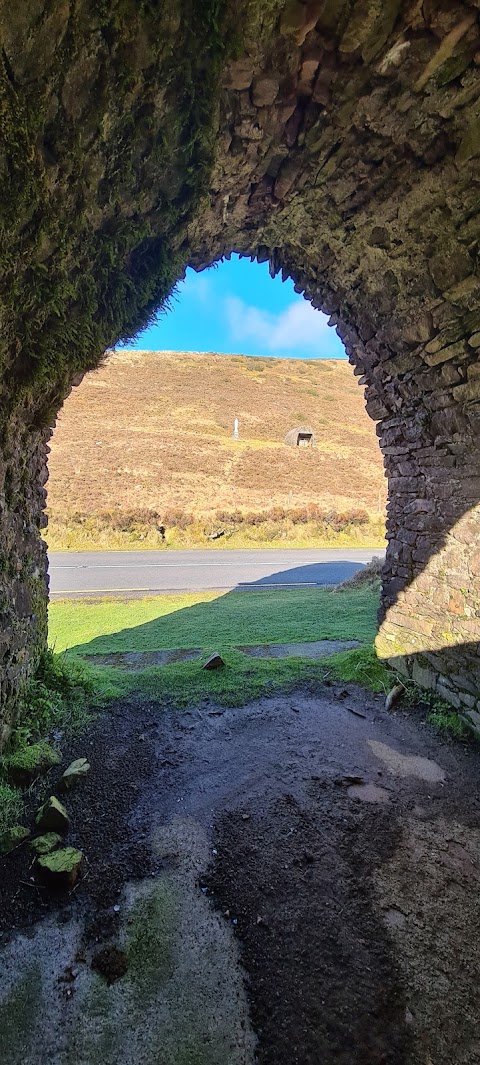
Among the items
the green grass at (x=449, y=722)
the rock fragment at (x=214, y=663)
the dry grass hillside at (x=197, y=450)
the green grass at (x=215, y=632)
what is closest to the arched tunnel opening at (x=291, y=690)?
the green grass at (x=449, y=722)

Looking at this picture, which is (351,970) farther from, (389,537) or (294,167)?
(294,167)

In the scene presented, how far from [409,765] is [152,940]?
2513mm

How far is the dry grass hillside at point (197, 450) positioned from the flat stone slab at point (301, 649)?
46.1 ft

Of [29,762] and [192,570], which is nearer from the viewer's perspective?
[29,762]

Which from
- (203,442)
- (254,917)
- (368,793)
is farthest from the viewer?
(203,442)

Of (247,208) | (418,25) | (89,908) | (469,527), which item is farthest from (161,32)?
(89,908)

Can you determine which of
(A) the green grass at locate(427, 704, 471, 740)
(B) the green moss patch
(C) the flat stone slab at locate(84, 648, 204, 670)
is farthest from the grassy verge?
(B) the green moss patch

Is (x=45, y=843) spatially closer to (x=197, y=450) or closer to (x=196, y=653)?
(x=196, y=653)

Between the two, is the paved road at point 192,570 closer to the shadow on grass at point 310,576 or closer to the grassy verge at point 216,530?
the shadow on grass at point 310,576

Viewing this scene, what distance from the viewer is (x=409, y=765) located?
3.78m

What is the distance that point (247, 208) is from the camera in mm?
4148

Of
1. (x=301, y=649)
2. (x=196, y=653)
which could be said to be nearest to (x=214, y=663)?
(x=196, y=653)

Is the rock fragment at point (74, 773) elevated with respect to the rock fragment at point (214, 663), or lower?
lower

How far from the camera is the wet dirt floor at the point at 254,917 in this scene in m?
1.80
